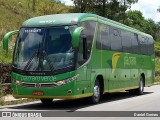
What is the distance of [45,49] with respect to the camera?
14992mm

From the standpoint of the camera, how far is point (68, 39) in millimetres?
14977

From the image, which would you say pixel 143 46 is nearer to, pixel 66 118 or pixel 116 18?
pixel 66 118

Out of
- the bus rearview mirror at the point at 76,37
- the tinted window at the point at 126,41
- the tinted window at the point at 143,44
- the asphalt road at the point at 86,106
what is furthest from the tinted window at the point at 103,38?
the tinted window at the point at 143,44

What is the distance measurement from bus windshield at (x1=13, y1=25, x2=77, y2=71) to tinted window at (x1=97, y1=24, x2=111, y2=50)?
217 centimetres

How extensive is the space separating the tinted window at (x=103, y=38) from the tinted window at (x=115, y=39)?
2.10 feet

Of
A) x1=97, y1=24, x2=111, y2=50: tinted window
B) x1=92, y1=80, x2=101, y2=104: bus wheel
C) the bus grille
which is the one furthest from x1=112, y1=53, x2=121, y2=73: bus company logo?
the bus grille

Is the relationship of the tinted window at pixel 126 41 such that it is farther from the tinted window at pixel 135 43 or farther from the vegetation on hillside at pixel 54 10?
the vegetation on hillside at pixel 54 10

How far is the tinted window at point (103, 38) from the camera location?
17134 millimetres

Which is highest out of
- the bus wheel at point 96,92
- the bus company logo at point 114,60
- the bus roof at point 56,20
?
the bus roof at point 56,20

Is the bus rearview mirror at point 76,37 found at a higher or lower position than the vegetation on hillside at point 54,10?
lower

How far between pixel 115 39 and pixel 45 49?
524 cm

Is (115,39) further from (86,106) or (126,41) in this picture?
(86,106)

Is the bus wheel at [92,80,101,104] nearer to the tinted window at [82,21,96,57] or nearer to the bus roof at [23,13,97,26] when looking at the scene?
the tinted window at [82,21,96,57]

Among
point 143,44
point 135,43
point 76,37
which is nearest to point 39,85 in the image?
point 76,37
